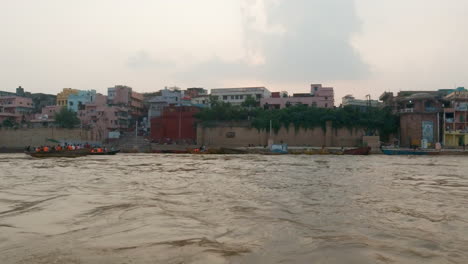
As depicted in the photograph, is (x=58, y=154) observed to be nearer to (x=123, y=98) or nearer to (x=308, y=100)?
(x=123, y=98)

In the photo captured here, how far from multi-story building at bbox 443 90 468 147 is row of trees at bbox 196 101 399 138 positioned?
5.47 metres

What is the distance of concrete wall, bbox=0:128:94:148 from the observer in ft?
155

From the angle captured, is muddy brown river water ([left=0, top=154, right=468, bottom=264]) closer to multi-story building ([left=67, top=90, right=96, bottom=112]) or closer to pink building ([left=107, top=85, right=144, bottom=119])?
pink building ([left=107, top=85, right=144, bottom=119])

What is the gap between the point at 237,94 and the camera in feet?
177

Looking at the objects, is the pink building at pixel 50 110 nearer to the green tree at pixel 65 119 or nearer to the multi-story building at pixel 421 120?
the green tree at pixel 65 119

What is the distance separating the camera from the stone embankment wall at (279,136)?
43.3 meters

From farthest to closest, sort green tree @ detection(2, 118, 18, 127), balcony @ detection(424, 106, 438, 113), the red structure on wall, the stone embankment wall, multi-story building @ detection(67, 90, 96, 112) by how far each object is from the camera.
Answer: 1. multi-story building @ detection(67, 90, 96, 112)
2. green tree @ detection(2, 118, 18, 127)
3. the red structure on wall
4. the stone embankment wall
5. balcony @ detection(424, 106, 438, 113)

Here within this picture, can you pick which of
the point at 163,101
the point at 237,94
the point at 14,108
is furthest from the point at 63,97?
the point at 237,94

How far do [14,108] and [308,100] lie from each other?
1746 inches

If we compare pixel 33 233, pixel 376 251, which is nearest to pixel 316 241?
pixel 376 251

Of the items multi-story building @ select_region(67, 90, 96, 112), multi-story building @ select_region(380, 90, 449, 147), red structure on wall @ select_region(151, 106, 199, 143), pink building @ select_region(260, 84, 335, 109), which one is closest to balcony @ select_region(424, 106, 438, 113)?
multi-story building @ select_region(380, 90, 449, 147)

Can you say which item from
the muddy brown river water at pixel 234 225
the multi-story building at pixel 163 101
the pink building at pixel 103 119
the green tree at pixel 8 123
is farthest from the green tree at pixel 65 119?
the muddy brown river water at pixel 234 225

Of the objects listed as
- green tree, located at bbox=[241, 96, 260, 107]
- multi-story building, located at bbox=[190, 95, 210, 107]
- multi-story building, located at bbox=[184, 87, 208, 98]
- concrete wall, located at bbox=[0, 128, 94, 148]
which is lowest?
concrete wall, located at bbox=[0, 128, 94, 148]

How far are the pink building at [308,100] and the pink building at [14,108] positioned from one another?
36804 millimetres
